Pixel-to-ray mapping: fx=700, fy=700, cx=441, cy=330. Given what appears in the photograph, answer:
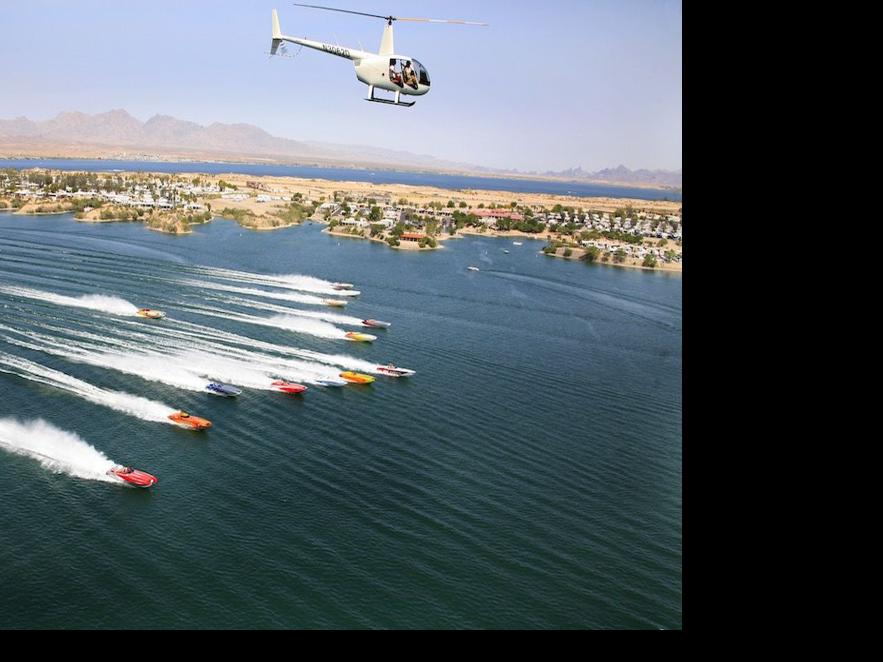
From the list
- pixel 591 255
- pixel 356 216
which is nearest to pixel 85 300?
pixel 591 255

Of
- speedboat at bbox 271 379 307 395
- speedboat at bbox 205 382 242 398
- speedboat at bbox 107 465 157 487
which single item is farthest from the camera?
speedboat at bbox 271 379 307 395

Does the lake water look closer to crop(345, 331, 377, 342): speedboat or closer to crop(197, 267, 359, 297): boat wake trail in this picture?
crop(197, 267, 359, 297): boat wake trail

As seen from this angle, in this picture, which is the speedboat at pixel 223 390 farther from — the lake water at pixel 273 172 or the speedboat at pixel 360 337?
the lake water at pixel 273 172

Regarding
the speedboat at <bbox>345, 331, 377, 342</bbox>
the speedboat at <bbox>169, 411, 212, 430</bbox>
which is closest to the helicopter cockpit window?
the speedboat at <bbox>169, 411, 212, 430</bbox>

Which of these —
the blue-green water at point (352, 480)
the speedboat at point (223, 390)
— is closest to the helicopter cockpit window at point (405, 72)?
the blue-green water at point (352, 480)
